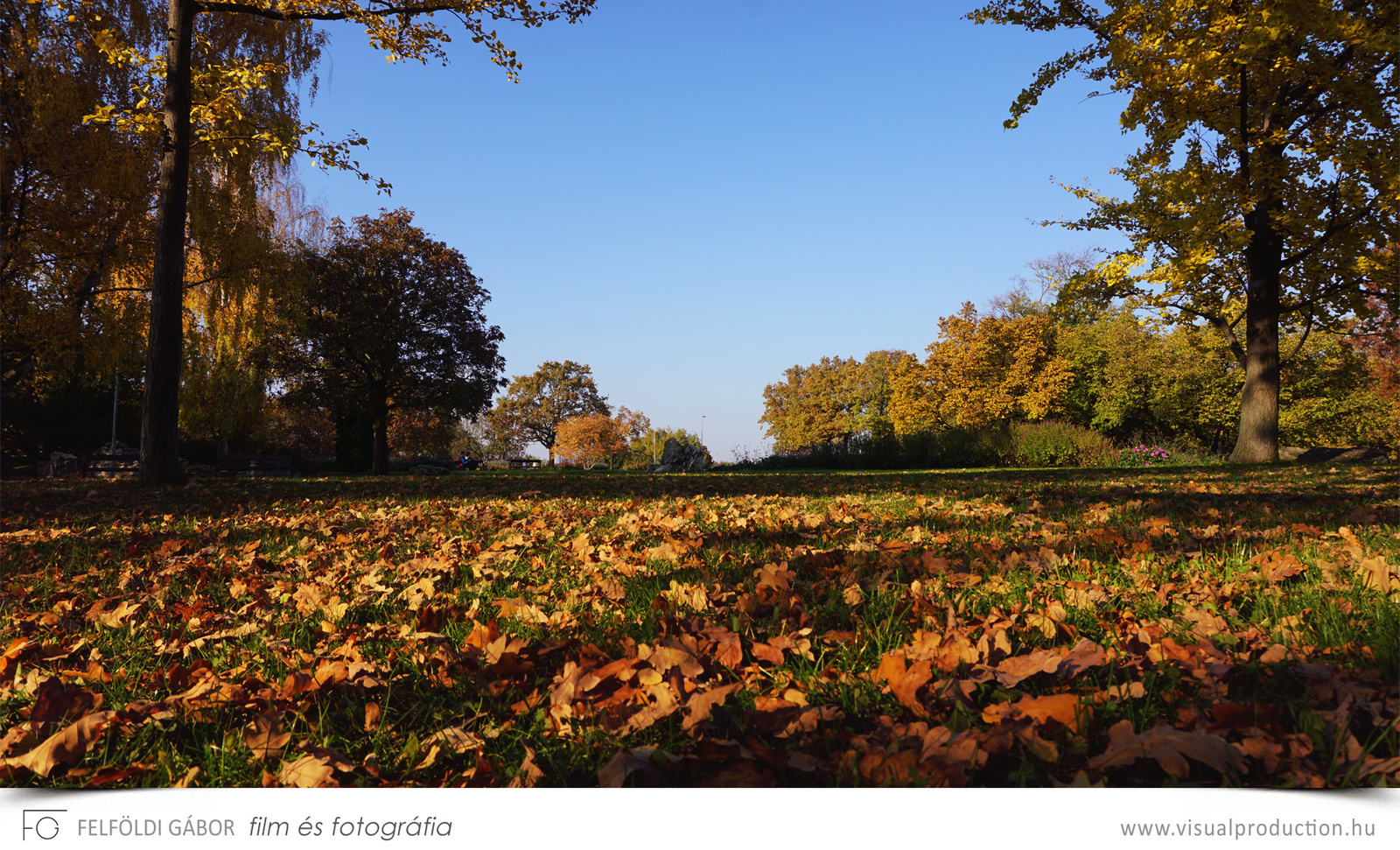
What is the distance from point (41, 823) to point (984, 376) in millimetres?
35568

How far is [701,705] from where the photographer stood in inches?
58.2

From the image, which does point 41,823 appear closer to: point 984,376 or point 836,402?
point 984,376

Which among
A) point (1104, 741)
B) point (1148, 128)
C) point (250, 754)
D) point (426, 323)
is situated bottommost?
point (250, 754)

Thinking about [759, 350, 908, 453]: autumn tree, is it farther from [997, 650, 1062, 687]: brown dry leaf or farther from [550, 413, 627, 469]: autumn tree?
[997, 650, 1062, 687]: brown dry leaf

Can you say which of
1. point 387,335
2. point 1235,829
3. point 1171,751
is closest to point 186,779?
point 1171,751

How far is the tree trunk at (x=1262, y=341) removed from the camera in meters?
14.3

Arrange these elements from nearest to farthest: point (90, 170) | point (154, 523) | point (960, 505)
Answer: point (154, 523), point (960, 505), point (90, 170)

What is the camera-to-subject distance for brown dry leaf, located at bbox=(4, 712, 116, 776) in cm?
144

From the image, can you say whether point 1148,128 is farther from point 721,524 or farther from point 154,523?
point 154,523

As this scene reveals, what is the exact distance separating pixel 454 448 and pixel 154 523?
69748mm

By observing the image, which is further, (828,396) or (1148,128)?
(828,396)

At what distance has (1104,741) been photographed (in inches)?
53.7

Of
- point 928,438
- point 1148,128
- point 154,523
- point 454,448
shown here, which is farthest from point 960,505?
point 454,448

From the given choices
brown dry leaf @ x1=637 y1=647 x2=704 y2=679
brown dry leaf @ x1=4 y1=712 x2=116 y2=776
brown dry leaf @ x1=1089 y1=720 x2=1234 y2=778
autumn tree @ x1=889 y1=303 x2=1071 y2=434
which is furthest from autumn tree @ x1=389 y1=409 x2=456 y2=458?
brown dry leaf @ x1=1089 y1=720 x2=1234 y2=778
